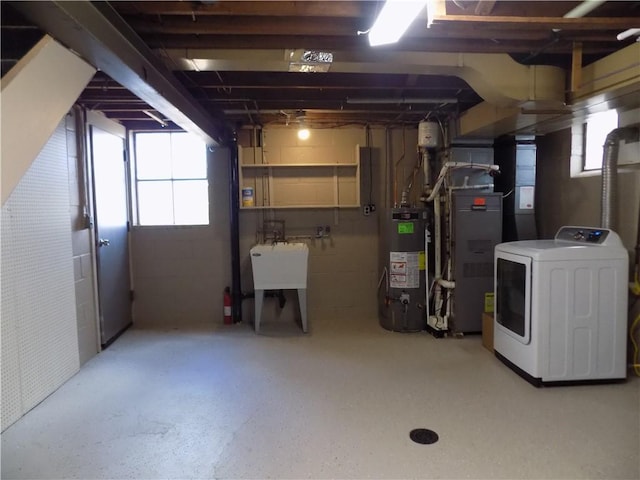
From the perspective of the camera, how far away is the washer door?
120 inches

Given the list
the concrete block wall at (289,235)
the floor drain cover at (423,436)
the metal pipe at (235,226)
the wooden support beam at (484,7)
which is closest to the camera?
the wooden support beam at (484,7)

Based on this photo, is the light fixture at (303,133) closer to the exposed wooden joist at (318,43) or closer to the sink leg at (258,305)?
the sink leg at (258,305)

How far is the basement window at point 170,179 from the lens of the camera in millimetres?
4703

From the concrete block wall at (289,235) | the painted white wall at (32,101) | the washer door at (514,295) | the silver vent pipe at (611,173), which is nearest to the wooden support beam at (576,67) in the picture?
the silver vent pipe at (611,173)

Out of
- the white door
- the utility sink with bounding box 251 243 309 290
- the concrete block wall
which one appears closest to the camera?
the white door

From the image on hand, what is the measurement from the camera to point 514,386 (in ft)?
9.86

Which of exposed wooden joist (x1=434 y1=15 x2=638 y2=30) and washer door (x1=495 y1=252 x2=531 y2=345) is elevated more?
exposed wooden joist (x1=434 y1=15 x2=638 y2=30)

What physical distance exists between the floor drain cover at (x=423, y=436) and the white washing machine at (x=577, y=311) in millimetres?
1067

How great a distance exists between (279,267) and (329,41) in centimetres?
232

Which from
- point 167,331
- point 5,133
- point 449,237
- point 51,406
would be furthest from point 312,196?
point 5,133

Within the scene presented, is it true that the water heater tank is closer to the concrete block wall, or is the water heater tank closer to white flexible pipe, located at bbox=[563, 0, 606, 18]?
the concrete block wall

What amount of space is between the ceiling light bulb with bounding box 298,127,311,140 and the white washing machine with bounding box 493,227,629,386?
2638 millimetres

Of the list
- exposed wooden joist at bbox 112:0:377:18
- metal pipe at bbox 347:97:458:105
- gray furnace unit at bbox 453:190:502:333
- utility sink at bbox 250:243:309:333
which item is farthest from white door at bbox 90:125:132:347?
gray furnace unit at bbox 453:190:502:333

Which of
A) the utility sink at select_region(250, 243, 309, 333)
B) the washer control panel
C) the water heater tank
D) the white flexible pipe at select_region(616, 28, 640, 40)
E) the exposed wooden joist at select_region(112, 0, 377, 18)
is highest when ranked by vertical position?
the exposed wooden joist at select_region(112, 0, 377, 18)
